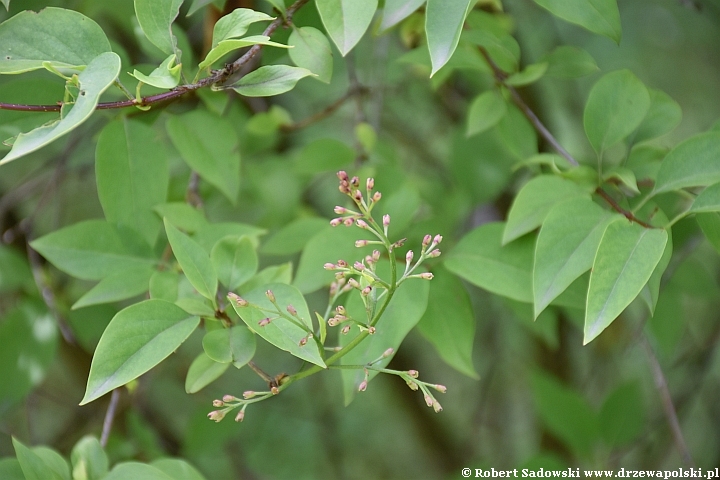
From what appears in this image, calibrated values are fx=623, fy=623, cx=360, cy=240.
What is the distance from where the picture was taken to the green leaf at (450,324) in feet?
1.84

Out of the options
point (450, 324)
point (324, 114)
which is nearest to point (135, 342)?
point (450, 324)

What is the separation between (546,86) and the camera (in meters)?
1.45

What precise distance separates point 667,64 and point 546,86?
1.98 ft

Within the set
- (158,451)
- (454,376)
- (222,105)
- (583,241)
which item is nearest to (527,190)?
(583,241)

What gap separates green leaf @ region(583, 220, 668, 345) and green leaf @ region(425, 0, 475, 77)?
0.17 m

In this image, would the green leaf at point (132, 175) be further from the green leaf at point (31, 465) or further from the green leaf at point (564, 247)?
the green leaf at point (564, 247)

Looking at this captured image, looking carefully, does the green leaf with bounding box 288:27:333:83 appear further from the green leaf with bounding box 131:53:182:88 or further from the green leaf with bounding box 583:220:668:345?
the green leaf with bounding box 583:220:668:345

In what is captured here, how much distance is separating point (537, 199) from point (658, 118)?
0.17 metres

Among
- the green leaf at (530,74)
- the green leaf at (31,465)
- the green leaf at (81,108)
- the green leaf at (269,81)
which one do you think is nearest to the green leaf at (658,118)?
the green leaf at (530,74)

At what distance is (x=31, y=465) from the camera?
450 millimetres

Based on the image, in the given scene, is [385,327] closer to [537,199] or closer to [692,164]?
[537,199]

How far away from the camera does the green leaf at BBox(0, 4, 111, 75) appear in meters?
0.42

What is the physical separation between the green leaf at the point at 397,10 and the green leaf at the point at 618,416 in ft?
2.42

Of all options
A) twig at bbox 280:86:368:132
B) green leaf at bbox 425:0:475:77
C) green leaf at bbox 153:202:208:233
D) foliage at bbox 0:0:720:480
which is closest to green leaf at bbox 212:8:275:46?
foliage at bbox 0:0:720:480
